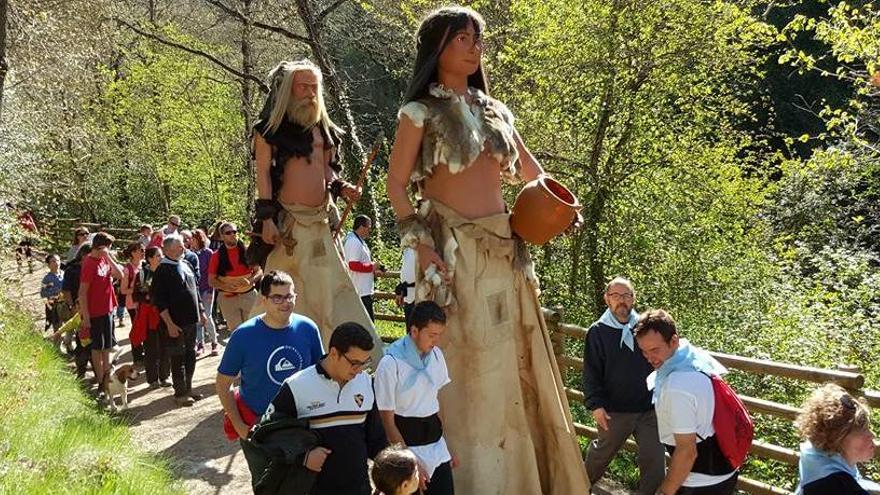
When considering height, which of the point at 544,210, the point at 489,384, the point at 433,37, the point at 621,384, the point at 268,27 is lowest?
the point at 621,384

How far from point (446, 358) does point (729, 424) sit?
4.65 feet

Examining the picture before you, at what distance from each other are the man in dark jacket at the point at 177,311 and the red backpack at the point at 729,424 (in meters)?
5.71

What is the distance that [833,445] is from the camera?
10.3 feet

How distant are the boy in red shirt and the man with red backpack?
20.4 ft

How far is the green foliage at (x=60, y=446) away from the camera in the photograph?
178 inches

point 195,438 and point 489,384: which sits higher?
point 489,384

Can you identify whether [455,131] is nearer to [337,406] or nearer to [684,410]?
[337,406]

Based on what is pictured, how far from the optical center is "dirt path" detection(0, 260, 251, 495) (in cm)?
555

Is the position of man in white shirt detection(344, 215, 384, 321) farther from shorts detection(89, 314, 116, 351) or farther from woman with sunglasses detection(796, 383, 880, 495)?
woman with sunglasses detection(796, 383, 880, 495)

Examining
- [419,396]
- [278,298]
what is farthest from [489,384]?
[278,298]

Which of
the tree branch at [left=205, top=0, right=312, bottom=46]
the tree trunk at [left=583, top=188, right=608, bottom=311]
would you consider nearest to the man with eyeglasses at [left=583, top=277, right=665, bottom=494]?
the tree trunk at [left=583, top=188, right=608, bottom=311]

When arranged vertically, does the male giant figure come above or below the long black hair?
below

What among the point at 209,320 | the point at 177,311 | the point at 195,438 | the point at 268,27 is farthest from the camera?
the point at 268,27

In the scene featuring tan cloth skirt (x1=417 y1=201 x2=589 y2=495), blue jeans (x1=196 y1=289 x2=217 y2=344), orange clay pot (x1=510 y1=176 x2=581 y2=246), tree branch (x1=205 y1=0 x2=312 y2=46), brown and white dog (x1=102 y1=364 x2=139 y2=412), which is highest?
tree branch (x1=205 y1=0 x2=312 y2=46)
